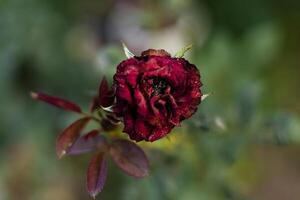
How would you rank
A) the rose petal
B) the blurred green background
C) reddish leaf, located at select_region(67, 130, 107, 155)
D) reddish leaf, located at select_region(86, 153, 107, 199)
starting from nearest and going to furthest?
the rose petal → reddish leaf, located at select_region(86, 153, 107, 199) → reddish leaf, located at select_region(67, 130, 107, 155) → the blurred green background

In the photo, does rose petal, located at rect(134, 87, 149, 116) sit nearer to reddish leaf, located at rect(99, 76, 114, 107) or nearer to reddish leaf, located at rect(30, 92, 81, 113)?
reddish leaf, located at rect(99, 76, 114, 107)

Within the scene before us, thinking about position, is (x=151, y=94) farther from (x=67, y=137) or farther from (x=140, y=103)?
(x=67, y=137)

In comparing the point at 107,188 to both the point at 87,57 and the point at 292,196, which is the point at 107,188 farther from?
the point at 292,196

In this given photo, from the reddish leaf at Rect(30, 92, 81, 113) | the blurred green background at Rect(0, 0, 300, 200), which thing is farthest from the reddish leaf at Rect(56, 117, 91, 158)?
the blurred green background at Rect(0, 0, 300, 200)

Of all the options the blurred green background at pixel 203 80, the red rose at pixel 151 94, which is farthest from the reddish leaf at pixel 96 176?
the blurred green background at pixel 203 80

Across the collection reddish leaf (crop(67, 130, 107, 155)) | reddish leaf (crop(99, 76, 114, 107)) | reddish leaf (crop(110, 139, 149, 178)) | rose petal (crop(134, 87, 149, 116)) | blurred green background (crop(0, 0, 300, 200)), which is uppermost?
rose petal (crop(134, 87, 149, 116))

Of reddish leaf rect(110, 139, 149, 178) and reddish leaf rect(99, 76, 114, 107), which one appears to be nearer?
reddish leaf rect(99, 76, 114, 107)

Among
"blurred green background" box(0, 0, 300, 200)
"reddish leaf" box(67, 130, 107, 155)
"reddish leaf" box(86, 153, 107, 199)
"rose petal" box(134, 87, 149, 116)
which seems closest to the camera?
"rose petal" box(134, 87, 149, 116)
